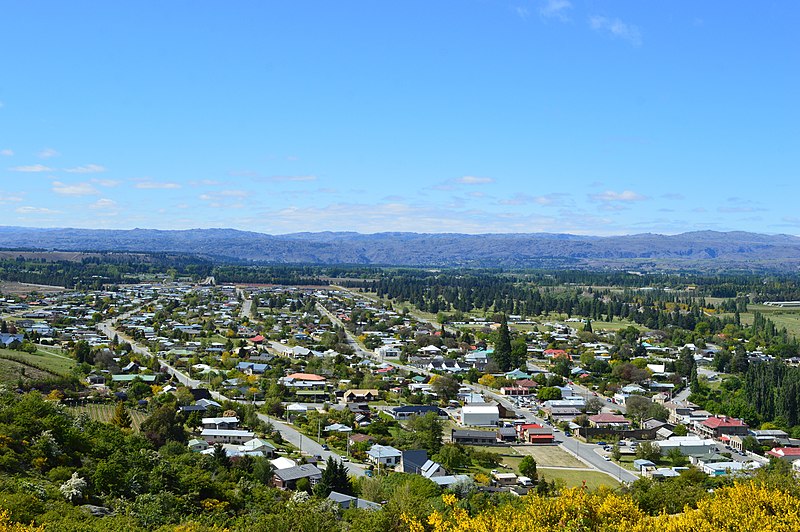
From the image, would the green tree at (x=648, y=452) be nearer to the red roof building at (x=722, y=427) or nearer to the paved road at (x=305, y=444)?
the red roof building at (x=722, y=427)

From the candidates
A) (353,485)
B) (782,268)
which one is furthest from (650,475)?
(782,268)

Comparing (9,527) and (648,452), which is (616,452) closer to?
(648,452)

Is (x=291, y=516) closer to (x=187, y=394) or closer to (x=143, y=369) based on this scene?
(x=187, y=394)

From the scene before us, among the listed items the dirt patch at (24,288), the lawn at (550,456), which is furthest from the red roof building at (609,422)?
the dirt patch at (24,288)

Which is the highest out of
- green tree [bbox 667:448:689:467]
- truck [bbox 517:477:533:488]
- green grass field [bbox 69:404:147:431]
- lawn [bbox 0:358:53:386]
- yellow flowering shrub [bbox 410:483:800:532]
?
yellow flowering shrub [bbox 410:483:800:532]

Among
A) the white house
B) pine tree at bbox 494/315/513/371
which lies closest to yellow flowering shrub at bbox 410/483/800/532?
the white house

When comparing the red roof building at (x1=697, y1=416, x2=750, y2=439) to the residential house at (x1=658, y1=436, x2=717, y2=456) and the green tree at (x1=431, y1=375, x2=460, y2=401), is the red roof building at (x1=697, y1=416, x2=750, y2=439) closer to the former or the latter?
the residential house at (x1=658, y1=436, x2=717, y2=456)
